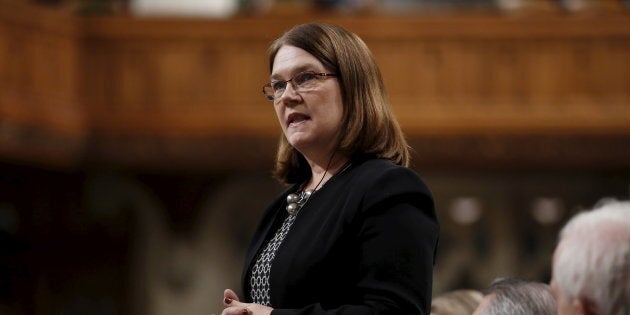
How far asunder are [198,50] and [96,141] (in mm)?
1146

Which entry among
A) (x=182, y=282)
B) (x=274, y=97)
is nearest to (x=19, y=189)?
(x=182, y=282)

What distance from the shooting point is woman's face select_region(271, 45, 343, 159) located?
99.7 inches

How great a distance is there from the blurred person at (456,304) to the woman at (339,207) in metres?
0.72

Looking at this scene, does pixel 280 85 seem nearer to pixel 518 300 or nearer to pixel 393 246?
pixel 393 246

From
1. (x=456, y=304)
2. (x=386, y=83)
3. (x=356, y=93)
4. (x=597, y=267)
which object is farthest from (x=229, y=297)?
(x=386, y=83)

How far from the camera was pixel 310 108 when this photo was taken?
8.30 feet

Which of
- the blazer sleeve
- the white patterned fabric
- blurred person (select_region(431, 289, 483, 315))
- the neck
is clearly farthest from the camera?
blurred person (select_region(431, 289, 483, 315))

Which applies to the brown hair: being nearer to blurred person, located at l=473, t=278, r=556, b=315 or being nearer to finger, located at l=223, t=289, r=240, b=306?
finger, located at l=223, t=289, r=240, b=306

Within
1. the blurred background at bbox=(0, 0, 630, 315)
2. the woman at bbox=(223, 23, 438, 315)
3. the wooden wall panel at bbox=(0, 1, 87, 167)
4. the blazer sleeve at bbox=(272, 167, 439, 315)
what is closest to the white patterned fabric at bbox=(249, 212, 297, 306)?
the woman at bbox=(223, 23, 438, 315)

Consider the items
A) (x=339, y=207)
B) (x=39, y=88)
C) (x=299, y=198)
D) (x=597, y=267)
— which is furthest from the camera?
(x=39, y=88)

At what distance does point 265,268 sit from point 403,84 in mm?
6913

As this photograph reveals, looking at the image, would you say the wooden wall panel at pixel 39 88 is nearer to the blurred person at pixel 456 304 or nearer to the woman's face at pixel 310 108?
the blurred person at pixel 456 304

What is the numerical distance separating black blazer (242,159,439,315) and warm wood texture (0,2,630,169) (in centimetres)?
683

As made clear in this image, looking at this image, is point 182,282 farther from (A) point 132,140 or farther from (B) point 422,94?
(B) point 422,94
